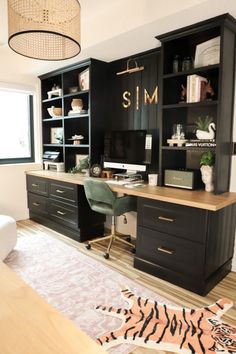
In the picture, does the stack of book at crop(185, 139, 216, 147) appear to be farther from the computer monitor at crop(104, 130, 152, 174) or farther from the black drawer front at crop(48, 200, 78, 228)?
the black drawer front at crop(48, 200, 78, 228)

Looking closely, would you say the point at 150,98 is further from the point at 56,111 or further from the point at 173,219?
the point at 56,111

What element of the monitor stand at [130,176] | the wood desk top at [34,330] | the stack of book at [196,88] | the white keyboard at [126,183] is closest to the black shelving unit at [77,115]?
the monitor stand at [130,176]

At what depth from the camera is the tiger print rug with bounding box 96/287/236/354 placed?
1.61 meters

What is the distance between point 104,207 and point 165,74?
1.48 metres

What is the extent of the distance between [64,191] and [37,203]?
798mm

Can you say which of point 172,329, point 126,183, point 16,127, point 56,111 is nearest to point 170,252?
point 172,329

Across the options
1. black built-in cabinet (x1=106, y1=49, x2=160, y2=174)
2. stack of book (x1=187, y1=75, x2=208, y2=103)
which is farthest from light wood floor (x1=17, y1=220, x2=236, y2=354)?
stack of book (x1=187, y1=75, x2=208, y2=103)

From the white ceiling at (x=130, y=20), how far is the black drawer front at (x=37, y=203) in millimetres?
1939

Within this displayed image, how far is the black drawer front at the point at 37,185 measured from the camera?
369cm

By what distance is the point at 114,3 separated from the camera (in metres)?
2.45

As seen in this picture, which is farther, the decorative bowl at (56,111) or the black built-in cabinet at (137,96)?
the decorative bowl at (56,111)

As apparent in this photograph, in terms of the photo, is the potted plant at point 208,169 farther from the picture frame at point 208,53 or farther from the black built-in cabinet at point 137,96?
the picture frame at point 208,53

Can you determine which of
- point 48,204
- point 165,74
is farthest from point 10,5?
point 48,204

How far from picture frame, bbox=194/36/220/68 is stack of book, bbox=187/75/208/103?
0.45 ft
